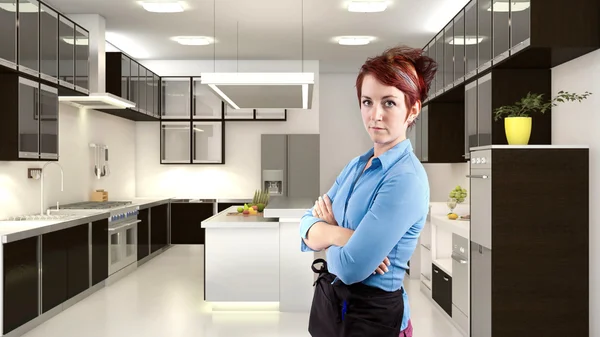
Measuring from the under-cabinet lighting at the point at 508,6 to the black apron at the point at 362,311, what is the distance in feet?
9.60

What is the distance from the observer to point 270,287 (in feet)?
17.0

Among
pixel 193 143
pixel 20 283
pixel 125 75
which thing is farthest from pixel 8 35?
pixel 193 143

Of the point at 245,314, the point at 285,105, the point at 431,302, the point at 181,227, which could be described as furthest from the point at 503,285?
the point at 181,227

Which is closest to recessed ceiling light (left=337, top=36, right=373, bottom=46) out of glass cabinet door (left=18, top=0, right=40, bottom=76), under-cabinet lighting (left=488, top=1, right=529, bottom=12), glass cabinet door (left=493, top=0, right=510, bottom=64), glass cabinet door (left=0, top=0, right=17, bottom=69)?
under-cabinet lighting (left=488, top=1, right=529, bottom=12)

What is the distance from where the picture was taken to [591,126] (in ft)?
12.2

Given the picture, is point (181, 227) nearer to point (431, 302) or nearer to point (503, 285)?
point (431, 302)

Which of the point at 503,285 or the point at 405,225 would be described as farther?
the point at 503,285

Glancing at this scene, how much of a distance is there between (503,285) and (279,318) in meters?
2.01

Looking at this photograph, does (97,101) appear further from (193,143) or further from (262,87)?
(193,143)

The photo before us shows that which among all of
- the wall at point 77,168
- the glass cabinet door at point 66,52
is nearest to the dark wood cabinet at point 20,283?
the wall at point 77,168

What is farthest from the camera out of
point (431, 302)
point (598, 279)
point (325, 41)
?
point (325, 41)

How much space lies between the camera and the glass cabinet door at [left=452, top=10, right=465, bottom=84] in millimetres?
5152

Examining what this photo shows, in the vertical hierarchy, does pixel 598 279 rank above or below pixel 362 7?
below

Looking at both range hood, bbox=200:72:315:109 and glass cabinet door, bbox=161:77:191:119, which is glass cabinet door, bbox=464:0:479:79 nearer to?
range hood, bbox=200:72:315:109
